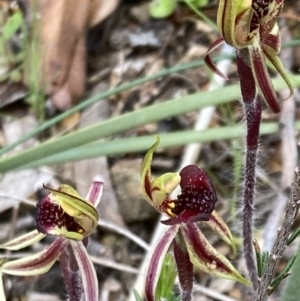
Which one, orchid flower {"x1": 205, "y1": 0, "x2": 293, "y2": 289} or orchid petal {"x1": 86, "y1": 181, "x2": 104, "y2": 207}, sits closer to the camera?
orchid flower {"x1": 205, "y1": 0, "x2": 293, "y2": 289}

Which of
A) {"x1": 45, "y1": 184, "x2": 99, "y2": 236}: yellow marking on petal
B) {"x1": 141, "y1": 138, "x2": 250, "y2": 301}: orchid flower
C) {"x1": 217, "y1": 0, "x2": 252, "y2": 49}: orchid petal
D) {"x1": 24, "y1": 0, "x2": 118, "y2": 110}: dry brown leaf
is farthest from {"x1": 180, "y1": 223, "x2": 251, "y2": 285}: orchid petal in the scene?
{"x1": 24, "y1": 0, "x2": 118, "y2": 110}: dry brown leaf

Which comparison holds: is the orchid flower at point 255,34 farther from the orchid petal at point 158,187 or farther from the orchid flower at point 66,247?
the orchid flower at point 66,247

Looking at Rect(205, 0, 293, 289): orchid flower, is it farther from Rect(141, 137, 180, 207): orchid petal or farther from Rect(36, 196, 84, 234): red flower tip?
Rect(36, 196, 84, 234): red flower tip

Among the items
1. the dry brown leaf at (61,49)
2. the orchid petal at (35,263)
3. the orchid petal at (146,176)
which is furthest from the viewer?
the dry brown leaf at (61,49)

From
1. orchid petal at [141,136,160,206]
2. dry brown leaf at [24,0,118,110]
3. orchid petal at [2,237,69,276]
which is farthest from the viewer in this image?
dry brown leaf at [24,0,118,110]

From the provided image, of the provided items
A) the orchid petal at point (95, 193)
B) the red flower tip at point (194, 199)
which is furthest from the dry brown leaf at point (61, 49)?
the red flower tip at point (194, 199)

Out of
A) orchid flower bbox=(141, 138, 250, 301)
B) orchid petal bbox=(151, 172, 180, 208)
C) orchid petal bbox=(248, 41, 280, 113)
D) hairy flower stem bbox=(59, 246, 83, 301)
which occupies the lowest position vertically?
hairy flower stem bbox=(59, 246, 83, 301)
